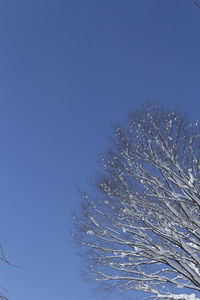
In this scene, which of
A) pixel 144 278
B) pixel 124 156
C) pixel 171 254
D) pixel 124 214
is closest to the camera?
pixel 171 254

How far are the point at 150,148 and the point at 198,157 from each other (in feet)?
4.39

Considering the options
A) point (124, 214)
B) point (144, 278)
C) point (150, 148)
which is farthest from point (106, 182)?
point (144, 278)

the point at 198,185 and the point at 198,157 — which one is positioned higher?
the point at 198,157

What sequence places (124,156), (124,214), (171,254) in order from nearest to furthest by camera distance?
(171,254)
(124,214)
(124,156)

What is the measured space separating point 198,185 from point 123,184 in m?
2.04

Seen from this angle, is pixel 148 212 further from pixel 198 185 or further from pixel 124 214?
pixel 198 185

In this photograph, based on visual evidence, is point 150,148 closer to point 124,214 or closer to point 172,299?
point 124,214

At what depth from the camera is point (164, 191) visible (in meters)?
6.82

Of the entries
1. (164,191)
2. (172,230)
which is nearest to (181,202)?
(164,191)

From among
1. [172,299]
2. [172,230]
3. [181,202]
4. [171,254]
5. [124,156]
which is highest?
[124,156]

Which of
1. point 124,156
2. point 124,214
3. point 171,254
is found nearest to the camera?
point 171,254

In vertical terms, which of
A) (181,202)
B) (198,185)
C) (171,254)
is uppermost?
(198,185)

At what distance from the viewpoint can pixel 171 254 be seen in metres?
6.00

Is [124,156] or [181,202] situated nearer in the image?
[181,202]
